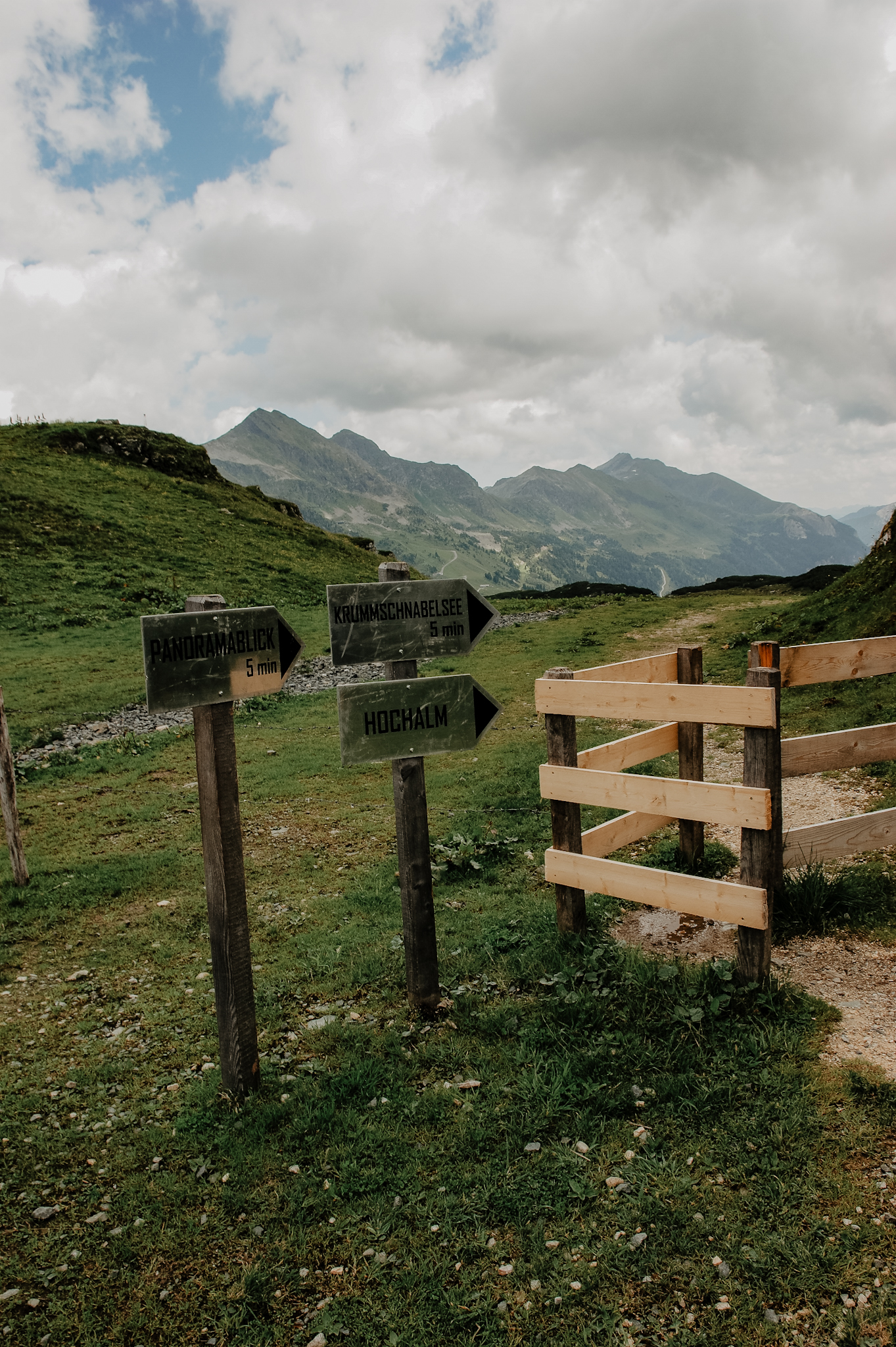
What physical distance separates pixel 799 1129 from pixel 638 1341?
6.01 ft

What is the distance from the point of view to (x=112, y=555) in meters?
37.8

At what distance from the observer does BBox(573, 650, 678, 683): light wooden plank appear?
8.21 meters

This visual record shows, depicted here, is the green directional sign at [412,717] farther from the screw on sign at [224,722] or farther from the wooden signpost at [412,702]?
the screw on sign at [224,722]

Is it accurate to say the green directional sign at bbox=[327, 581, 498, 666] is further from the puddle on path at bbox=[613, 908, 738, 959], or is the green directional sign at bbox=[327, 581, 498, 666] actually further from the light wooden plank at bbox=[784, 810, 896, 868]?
the light wooden plank at bbox=[784, 810, 896, 868]

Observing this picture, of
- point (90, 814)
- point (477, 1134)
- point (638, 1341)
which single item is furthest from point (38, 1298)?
point (90, 814)

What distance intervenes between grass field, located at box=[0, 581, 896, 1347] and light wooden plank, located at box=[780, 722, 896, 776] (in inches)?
105

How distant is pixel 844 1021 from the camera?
596 centimetres

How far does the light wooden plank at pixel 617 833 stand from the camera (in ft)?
25.5

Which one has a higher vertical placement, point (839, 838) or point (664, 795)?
point (664, 795)

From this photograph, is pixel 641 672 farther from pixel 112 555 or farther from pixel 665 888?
pixel 112 555

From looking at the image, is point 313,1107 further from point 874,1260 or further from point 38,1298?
point 874,1260

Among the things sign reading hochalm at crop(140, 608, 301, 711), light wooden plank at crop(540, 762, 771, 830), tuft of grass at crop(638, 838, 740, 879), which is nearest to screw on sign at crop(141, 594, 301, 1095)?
sign reading hochalm at crop(140, 608, 301, 711)

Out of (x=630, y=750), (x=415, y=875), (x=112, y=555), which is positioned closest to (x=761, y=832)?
(x=630, y=750)

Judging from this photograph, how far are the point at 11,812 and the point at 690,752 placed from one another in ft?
31.6
